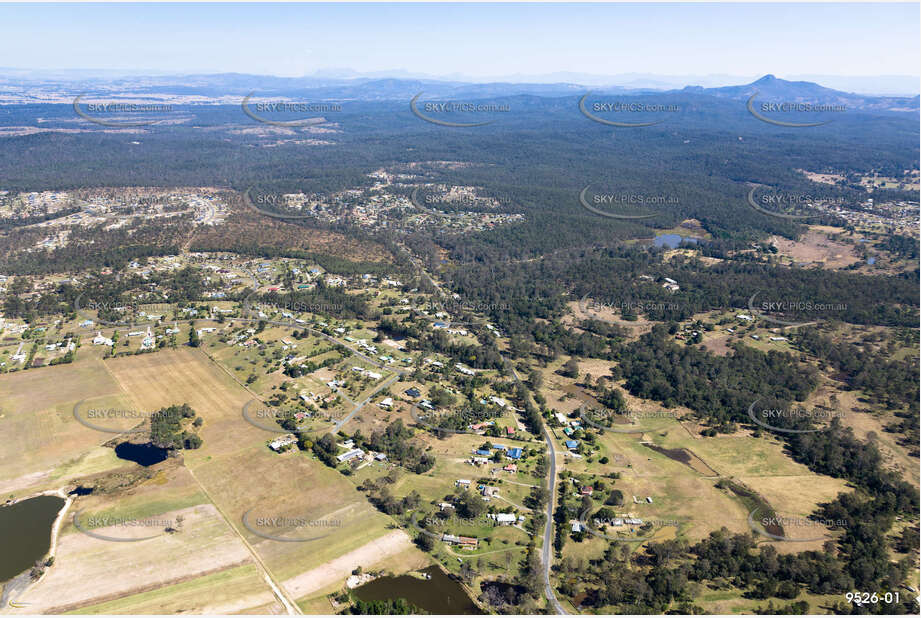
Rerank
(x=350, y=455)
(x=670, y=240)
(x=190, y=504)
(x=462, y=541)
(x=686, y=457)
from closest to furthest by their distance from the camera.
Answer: (x=462, y=541)
(x=190, y=504)
(x=350, y=455)
(x=686, y=457)
(x=670, y=240)

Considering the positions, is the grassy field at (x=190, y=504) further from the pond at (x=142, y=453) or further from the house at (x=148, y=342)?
the house at (x=148, y=342)

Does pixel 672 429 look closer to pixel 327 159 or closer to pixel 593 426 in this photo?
pixel 593 426

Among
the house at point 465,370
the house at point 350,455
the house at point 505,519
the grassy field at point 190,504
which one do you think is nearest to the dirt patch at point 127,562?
the grassy field at point 190,504

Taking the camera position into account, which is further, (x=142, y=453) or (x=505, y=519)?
(x=142, y=453)

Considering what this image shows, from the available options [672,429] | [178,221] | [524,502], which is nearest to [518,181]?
[178,221]

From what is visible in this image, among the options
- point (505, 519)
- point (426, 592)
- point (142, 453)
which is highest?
point (142, 453)

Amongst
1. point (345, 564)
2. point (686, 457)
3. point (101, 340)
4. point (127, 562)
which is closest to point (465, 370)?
point (686, 457)

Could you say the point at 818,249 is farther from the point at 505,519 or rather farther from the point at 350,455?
the point at 350,455
